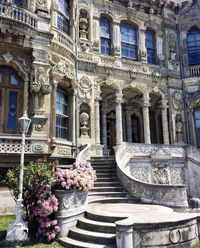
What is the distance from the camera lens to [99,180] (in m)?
10.6

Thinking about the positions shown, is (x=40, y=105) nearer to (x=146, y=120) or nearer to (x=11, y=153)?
(x=11, y=153)

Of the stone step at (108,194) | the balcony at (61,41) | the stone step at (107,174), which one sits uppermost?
the balcony at (61,41)

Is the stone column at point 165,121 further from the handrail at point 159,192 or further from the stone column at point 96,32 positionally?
the handrail at point 159,192

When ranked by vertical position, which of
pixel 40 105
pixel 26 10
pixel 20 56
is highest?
pixel 26 10

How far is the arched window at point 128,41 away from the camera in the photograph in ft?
57.5

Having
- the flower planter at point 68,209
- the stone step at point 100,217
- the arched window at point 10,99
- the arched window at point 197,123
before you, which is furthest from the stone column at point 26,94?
the arched window at point 197,123

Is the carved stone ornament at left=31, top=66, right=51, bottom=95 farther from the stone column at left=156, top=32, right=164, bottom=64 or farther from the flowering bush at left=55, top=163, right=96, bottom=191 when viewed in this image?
the stone column at left=156, top=32, right=164, bottom=64

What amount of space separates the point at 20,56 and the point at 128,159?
7.09 metres

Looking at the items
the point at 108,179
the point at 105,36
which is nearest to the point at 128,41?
the point at 105,36

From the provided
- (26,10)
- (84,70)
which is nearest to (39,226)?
(26,10)

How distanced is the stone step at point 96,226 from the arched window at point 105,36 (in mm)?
12337

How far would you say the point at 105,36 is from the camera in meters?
17.0

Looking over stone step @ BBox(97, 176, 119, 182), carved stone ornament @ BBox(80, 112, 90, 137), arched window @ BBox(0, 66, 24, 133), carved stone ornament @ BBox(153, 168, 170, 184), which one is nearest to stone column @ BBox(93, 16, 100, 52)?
carved stone ornament @ BBox(80, 112, 90, 137)

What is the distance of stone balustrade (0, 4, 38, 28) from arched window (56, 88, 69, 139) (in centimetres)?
353
